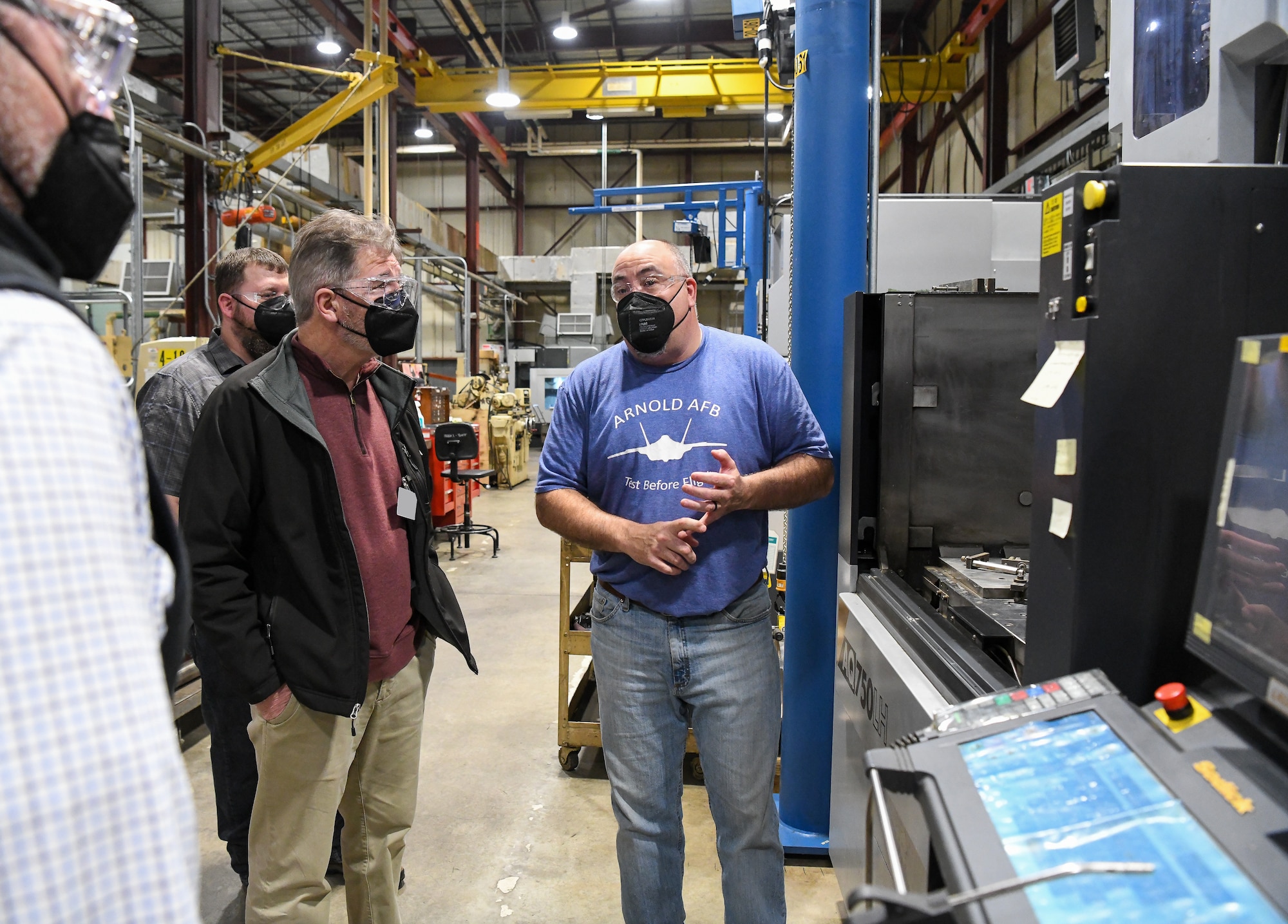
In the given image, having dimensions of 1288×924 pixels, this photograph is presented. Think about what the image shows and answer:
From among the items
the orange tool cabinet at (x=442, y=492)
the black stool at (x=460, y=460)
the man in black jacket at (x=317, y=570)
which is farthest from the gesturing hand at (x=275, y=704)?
the orange tool cabinet at (x=442, y=492)

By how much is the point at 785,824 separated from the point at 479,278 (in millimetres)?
11683

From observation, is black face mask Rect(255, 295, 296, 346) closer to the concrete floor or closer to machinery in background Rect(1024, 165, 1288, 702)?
the concrete floor

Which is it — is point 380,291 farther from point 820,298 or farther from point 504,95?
point 504,95

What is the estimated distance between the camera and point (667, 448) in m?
1.68

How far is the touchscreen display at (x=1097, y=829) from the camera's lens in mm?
576

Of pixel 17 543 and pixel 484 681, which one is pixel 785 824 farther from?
pixel 17 543

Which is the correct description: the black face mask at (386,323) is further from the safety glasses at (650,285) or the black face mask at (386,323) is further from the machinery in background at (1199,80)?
the machinery in background at (1199,80)

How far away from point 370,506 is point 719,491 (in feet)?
2.37

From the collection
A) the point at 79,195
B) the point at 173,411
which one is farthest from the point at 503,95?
the point at 79,195

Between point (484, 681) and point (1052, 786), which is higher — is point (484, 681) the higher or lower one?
the lower one

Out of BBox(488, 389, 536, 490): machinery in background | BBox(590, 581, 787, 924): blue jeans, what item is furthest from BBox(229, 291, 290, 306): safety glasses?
BBox(488, 389, 536, 490): machinery in background

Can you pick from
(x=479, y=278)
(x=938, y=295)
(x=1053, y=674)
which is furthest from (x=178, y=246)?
(x=1053, y=674)

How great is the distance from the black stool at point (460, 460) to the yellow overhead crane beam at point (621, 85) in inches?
172

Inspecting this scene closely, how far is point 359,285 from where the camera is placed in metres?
1.59
